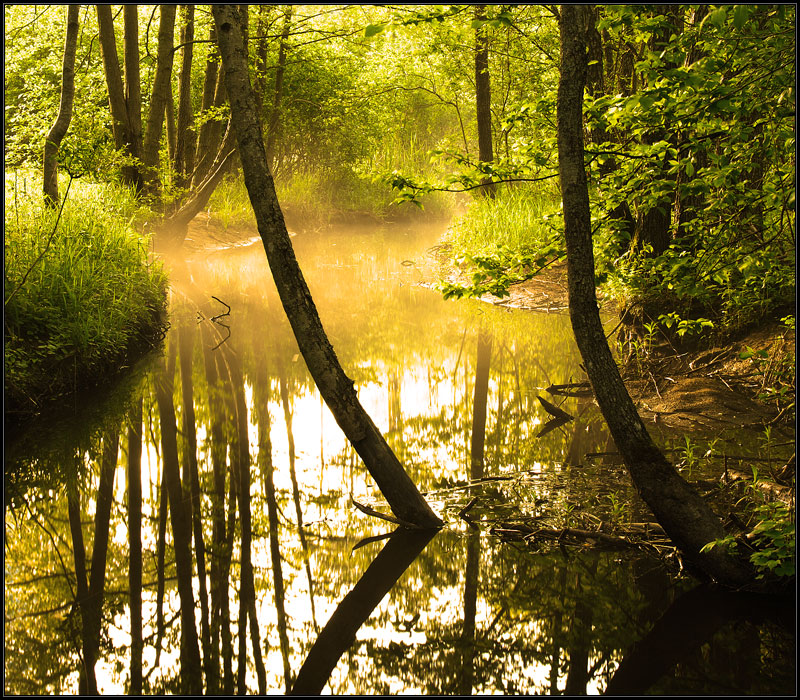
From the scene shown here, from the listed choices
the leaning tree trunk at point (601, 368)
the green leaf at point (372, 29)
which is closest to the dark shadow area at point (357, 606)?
the leaning tree trunk at point (601, 368)

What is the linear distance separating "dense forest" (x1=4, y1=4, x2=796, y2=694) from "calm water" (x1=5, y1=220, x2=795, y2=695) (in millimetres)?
35

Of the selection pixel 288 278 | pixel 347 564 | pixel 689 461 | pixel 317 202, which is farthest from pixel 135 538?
pixel 317 202

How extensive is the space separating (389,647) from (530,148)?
3665 millimetres

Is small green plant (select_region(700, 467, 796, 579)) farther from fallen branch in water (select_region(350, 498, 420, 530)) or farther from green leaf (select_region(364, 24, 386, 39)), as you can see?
green leaf (select_region(364, 24, 386, 39))

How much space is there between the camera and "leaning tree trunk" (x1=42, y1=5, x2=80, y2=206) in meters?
7.76

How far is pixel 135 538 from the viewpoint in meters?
4.74

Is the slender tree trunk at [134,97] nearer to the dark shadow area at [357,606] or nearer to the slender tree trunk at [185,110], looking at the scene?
the slender tree trunk at [185,110]

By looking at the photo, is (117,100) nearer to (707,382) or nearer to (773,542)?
(707,382)

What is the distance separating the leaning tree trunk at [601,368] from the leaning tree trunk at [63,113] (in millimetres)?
6055

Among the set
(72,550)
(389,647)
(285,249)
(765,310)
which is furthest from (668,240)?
(72,550)

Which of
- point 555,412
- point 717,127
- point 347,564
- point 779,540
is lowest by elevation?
point 347,564

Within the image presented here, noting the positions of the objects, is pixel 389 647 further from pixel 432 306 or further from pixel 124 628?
pixel 432 306

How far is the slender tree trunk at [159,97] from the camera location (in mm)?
12523

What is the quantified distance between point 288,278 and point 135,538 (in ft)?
6.56
